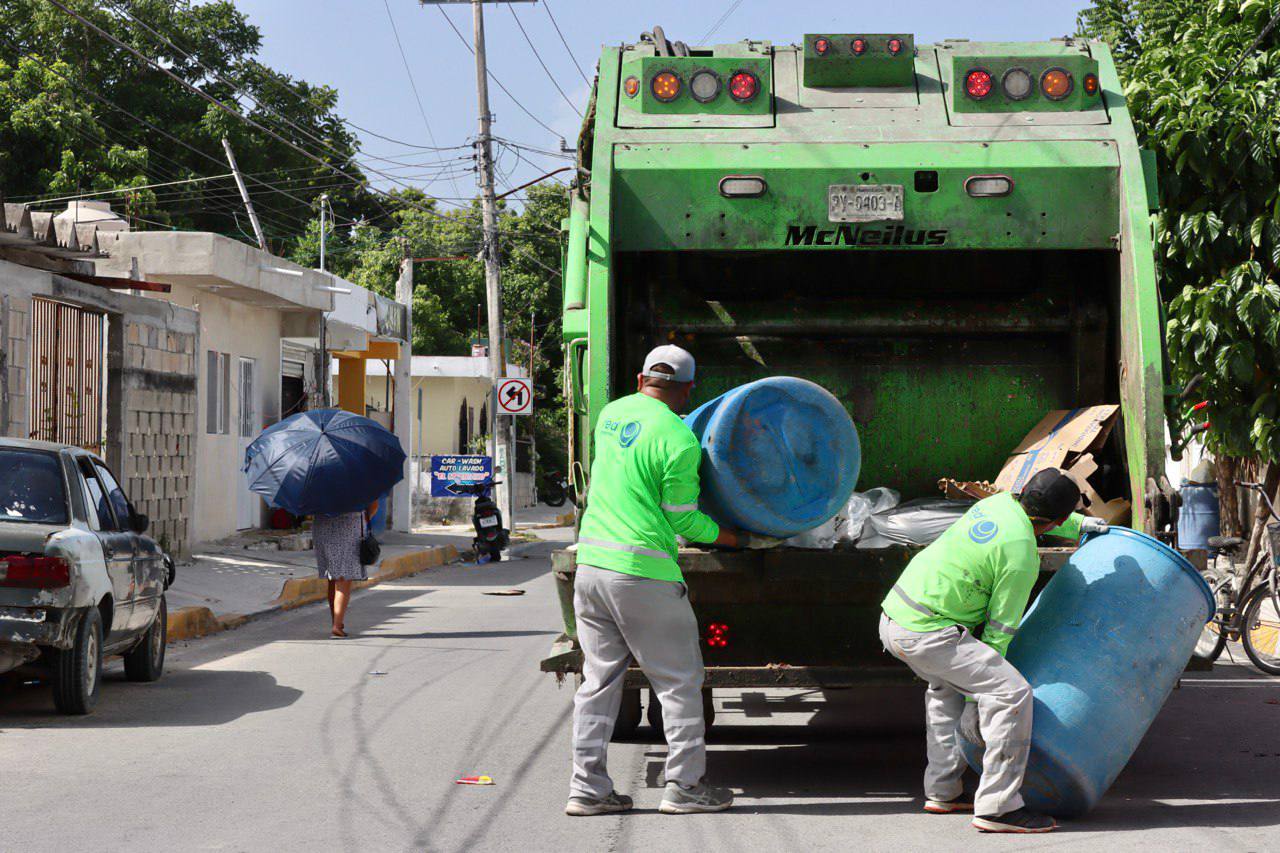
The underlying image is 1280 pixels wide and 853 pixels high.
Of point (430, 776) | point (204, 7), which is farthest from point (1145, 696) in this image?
point (204, 7)

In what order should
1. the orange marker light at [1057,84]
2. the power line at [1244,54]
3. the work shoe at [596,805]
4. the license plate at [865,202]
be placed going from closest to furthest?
the work shoe at [596,805] → the license plate at [865,202] → the orange marker light at [1057,84] → the power line at [1244,54]

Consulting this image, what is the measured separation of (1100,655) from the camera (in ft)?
19.2

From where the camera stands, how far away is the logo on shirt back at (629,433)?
596 cm

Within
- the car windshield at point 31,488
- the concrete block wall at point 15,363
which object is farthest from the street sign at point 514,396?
the car windshield at point 31,488

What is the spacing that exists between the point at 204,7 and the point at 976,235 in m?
40.3

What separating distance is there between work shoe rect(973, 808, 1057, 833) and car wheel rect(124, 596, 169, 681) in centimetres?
610

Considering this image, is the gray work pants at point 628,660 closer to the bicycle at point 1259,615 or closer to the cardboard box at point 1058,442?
the cardboard box at point 1058,442

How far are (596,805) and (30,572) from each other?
3.69 m

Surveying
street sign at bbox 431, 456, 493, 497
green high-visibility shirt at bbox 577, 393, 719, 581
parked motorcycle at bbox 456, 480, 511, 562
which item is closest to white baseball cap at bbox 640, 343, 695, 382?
green high-visibility shirt at bbox 577, 393, 719, 581

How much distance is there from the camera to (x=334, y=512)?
1245cm

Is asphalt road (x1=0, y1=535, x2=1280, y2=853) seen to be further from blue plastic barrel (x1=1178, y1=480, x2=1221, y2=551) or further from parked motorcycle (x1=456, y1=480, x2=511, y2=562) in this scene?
parked motorcycle (x1=456, y1=480, x2=511, y2=562)

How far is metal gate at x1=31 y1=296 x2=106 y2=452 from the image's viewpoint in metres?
14.0

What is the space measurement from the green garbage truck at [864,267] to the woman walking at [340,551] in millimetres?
5247

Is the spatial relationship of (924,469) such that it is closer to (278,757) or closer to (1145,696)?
(1145,696)
